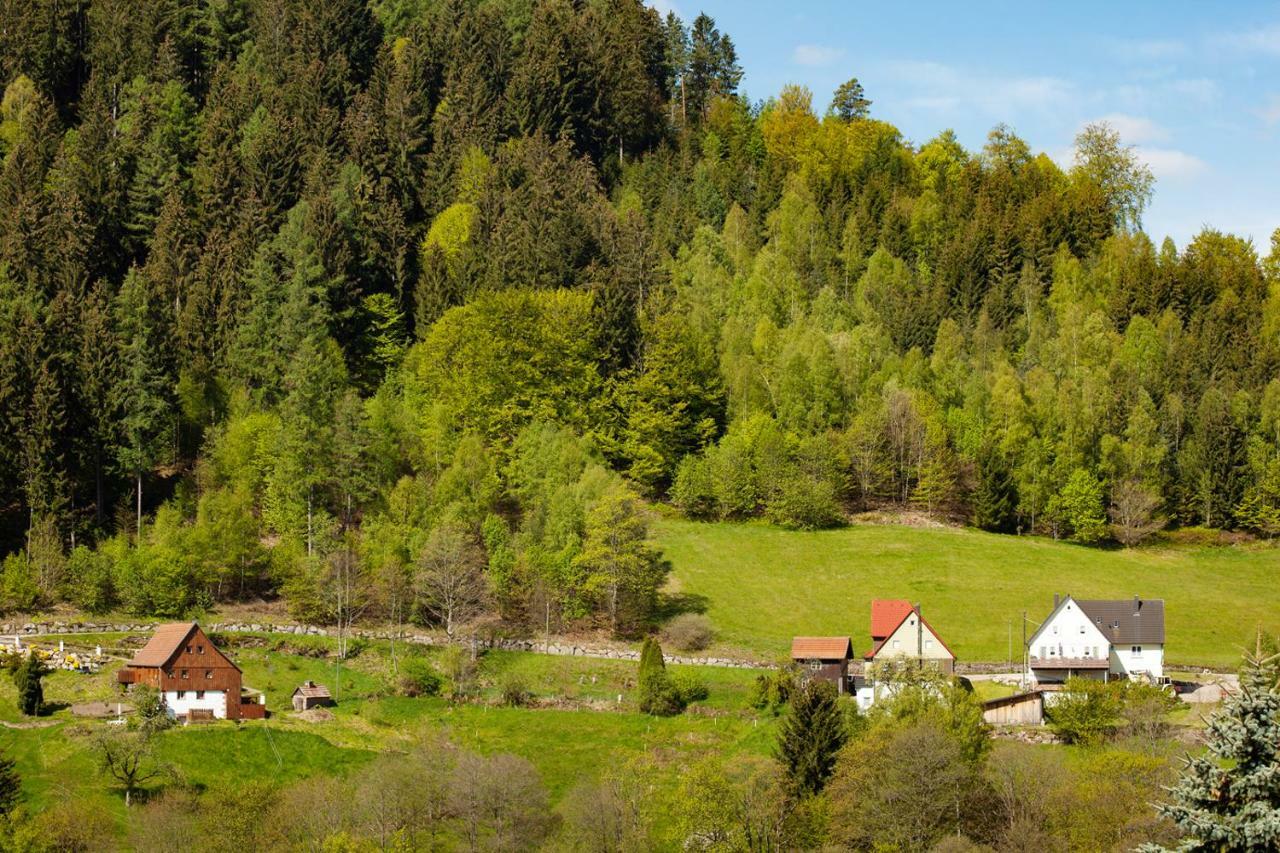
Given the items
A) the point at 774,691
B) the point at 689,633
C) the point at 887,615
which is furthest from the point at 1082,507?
the point at 774,691

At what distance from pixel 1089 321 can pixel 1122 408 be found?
1127 cm

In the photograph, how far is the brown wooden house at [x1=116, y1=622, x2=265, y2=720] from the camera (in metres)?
70.3

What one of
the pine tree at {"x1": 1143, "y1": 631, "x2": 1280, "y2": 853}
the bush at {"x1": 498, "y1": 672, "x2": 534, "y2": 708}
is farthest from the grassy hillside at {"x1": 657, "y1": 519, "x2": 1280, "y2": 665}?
the pine tree at {"x1": 1143, "y1": 631, "x2": 1280, "y2": 853}

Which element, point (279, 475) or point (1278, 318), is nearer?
point (279, 475)

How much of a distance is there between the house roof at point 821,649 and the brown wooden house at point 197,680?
26.5 meters

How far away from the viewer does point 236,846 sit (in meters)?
54.5

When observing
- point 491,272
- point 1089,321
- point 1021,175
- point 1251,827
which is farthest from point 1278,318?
point 1251,827

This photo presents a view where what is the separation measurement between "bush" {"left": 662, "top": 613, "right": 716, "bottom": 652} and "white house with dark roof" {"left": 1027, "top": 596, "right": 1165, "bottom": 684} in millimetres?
17315

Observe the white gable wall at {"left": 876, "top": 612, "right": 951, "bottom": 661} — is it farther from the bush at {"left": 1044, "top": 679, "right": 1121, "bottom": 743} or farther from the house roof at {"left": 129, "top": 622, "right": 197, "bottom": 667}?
the house roof at {"left": 129, "top": 622, "right": 197, "bottom": 667}

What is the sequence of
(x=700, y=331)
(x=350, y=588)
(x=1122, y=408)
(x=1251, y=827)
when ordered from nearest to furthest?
(x=1251, y=827) < (x=350, y=588) < (x=1122, y=408) < (x=700, y=331)

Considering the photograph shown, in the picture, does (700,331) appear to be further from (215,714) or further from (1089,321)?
(215,714)

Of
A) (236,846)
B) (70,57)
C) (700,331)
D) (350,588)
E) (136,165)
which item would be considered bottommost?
(236,846)

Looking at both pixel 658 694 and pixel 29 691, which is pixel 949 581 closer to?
pixel 658 694

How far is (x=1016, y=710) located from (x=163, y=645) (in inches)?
1617
